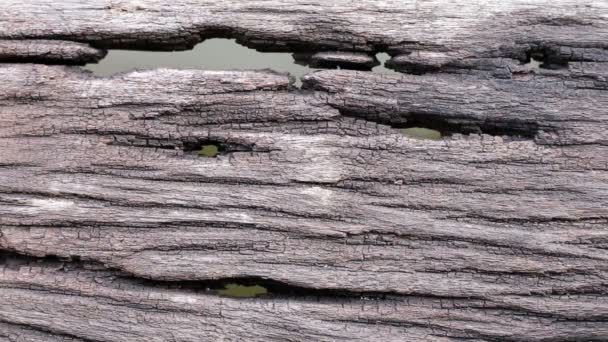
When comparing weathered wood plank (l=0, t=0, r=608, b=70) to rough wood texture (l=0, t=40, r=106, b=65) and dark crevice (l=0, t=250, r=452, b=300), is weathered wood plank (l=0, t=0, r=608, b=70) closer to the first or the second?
rough wood texture (l=0, t=40, r=106, b=65)

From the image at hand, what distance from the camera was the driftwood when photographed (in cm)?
102

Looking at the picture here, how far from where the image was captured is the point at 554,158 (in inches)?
40.0

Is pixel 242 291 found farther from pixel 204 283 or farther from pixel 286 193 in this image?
pixel 286 193

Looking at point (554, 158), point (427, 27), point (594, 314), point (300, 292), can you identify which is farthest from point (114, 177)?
point (594, 314)

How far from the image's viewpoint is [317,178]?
1032 millimetres

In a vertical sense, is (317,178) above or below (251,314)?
above

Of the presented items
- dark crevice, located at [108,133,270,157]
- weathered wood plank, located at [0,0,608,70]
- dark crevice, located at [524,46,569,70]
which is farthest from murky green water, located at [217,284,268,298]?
dark crevice, located at [524,46,569,70]

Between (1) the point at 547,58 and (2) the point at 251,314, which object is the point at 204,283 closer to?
(2) the point at 251,314

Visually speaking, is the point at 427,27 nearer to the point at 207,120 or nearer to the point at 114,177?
the point at 207,120

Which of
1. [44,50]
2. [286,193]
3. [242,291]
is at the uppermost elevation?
[44,50]

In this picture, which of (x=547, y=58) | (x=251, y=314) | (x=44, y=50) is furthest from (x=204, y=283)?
(x=547, y=58)

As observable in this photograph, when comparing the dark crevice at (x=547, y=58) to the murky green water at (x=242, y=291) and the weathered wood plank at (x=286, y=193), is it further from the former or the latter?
the murky green water at (x=242, y=291)

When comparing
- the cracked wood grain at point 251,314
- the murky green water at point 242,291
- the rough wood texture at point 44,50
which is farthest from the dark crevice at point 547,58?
the rough wood texture at point 44,50

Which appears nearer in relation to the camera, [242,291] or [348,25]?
[348,25]
